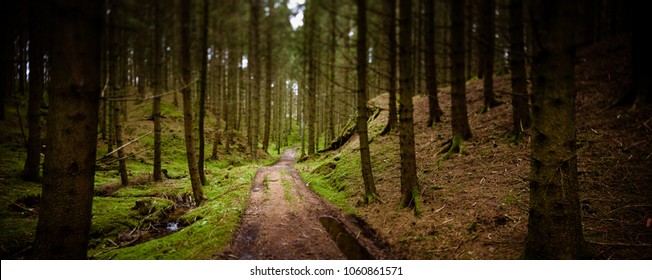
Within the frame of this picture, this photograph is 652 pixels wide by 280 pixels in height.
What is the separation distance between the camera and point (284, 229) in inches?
231

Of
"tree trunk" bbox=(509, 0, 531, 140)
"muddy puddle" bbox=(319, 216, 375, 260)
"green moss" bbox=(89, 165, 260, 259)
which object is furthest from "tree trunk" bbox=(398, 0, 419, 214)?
"green moss" bbox=(89, 165, 260, 259)

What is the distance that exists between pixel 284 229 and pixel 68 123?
431 cm

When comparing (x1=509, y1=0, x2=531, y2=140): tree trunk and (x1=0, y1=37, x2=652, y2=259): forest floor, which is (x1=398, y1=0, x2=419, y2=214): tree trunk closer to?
(x1=0, y1=37, x2=652, y2=259): forest floor

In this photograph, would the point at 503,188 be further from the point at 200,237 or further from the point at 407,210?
the point at 200,237

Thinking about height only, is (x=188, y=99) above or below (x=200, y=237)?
above

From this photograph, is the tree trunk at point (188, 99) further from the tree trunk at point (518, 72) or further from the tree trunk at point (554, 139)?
the tree trunk at point (518, 72)

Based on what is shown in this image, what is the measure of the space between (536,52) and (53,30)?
4.67 metres

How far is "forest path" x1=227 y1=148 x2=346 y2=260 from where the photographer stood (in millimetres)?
4762

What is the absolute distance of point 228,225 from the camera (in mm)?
5871

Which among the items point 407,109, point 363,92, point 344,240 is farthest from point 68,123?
point 363,92

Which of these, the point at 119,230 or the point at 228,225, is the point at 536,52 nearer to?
the point at 228,225

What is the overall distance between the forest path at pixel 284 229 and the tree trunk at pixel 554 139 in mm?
2826
